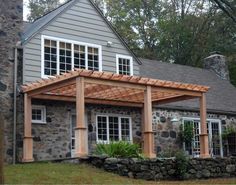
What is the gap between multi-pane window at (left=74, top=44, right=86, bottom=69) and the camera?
19.1m

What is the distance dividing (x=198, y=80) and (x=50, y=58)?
10.7m

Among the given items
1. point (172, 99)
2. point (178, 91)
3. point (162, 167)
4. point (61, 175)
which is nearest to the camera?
point (61, 175)

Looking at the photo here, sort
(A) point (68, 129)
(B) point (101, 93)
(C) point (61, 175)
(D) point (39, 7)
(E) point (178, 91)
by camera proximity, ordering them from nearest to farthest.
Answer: (C) point (61, 175) < (E) point (178, 91) < (B) point (101, 93) < (A) point (68, 129) < (D) point (39, 7)

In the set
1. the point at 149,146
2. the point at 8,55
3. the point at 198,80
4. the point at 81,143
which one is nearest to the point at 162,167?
the point at 149,146

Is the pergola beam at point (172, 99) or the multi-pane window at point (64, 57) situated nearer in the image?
the multi-pane window at point (64, 57)

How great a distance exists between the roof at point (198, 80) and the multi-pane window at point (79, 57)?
4.48 meters

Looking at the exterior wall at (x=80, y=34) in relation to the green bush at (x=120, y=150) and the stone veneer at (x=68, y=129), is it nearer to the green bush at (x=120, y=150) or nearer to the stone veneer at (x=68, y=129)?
the stone veneer at (x=68, y=129)

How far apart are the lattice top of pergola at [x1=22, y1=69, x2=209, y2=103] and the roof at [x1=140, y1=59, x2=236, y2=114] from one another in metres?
3.19

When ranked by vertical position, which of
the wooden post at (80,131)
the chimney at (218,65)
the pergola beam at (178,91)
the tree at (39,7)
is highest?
the tree at (39,7)

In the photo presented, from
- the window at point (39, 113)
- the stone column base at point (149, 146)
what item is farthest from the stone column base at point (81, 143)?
the window at point (39, 113)

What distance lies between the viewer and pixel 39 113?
17750 millimetres

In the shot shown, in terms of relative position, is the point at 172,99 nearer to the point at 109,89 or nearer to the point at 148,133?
the point at 109,89

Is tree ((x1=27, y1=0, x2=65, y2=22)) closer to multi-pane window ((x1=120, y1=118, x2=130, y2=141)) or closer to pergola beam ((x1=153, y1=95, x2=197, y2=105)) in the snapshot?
multi-pane window ((x1=120, y1=118, x2=130, y2=141))

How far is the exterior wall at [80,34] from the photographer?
704 inches
